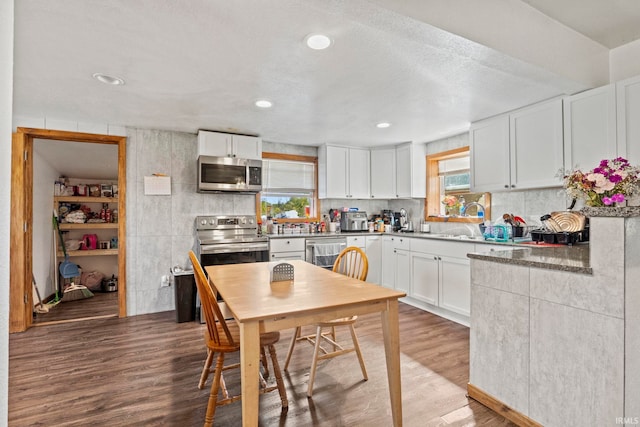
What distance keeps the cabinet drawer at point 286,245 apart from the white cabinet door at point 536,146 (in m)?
2.51

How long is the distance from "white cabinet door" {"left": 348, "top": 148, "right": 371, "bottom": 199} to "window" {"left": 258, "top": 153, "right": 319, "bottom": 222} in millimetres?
564

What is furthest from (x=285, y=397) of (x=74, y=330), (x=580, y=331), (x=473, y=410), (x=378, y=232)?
(x=378, y=232)

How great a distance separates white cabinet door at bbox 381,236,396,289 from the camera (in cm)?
432

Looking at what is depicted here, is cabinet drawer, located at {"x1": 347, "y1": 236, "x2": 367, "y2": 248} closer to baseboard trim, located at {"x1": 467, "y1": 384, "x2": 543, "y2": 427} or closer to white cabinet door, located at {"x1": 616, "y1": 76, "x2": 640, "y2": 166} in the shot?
baseboard trim, located at {"x1": 467, "y1": 384, "x2": 543, "y2": 427}

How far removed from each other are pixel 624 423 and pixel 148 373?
2.81m

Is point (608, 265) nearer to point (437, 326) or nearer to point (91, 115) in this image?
point (437, 326)

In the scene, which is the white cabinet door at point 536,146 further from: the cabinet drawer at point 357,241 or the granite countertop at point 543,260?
the cabinet drawer at point 357,241

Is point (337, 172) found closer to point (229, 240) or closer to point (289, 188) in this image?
point (289, 188)

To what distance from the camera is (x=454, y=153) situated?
4258 mm

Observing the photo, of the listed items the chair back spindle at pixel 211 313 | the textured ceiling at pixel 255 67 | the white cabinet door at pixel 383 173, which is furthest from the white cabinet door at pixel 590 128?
the chair back spindle at pixel 211 313

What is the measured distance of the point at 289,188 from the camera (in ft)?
15.5

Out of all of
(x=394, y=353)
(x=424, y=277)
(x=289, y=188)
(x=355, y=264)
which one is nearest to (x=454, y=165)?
(x=424, y=277)

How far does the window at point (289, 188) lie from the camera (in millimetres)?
4590

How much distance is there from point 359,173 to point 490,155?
6.39 ft
